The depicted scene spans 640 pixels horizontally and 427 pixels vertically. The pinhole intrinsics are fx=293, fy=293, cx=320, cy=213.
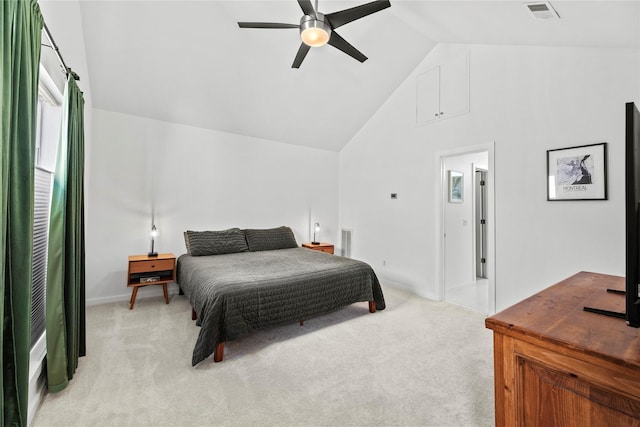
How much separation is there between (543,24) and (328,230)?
4.11m

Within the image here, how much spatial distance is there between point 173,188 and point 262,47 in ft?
7.34

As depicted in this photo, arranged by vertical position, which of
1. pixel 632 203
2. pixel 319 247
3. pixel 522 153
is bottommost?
pixel 319 247

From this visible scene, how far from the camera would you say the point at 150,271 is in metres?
3.57

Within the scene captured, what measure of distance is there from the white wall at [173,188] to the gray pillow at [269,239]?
407 millimetres

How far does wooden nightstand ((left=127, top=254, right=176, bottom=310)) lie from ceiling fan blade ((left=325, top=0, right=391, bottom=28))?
3182 mm

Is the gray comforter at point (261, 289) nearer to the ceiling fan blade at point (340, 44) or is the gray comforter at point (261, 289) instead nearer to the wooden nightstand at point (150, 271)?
the wooden nightstand at point (150, 271)

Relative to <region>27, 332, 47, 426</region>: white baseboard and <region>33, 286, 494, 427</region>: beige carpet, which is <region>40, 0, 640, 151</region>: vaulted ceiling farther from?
<region>33, 286, 494, 427</region>: beige carpet

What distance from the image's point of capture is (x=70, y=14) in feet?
7.91

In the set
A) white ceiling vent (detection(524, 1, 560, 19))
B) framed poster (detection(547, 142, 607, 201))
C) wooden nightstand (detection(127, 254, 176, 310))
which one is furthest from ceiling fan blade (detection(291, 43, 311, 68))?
wooden nightstand (detection(127, 254, 176, 310))

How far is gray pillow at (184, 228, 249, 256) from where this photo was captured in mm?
3850

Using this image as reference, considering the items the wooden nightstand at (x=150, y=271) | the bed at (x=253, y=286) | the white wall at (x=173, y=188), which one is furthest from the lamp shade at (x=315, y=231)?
the wooden nightstand at (x=150, y=271)

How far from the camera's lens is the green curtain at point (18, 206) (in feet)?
3.96

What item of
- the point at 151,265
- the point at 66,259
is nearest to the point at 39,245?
the point at 66,259

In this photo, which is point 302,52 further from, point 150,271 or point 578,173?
point 150,271
